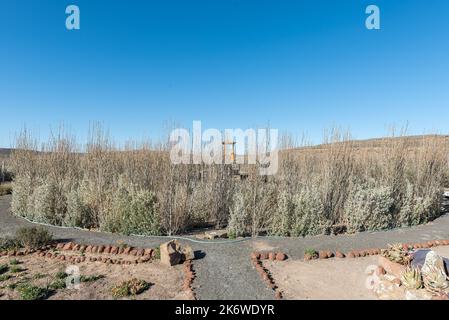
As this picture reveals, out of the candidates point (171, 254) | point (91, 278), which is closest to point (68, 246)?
point (91, 278)

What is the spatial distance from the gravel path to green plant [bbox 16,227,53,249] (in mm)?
527

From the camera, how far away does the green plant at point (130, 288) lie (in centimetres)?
394

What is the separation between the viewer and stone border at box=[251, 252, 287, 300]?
4.17m

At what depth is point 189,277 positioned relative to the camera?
4.48m

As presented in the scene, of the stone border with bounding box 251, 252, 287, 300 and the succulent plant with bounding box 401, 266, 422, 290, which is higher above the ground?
the succulent plant with bounding box 401, 266, 422, 290

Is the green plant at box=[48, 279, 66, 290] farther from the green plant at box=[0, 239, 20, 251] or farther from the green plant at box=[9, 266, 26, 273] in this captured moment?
the green plant at box=[0, 239, 20, 251]

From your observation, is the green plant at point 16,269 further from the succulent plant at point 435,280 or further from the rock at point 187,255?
the succulent plant at point 435,280

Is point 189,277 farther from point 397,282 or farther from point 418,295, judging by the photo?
point 418,295

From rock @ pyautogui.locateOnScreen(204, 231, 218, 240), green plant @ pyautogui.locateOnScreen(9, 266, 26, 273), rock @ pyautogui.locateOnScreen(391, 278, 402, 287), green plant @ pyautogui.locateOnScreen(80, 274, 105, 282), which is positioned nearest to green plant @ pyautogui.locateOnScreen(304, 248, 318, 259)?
rock @ pyautogui.locateOnScreen(391, 278, 402, 287)

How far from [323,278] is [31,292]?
4.44 meters

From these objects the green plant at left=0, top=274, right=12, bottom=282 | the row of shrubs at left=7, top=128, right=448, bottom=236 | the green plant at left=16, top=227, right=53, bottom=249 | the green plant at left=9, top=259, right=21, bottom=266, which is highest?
the row of shrubs at left=7, top=128, right=448, bottom=236
